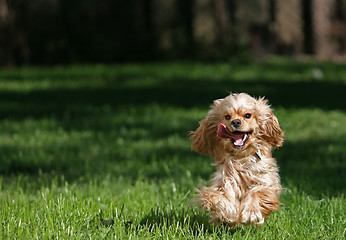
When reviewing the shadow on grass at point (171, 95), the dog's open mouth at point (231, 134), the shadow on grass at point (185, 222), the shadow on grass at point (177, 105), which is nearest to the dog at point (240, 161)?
the dog's open mouth at point (231, 134)

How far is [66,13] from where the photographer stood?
17281 mm

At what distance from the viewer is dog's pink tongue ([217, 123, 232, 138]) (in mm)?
3213

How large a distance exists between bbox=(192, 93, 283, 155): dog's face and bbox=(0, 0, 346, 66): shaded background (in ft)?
46.2

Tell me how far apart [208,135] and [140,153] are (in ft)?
10.5

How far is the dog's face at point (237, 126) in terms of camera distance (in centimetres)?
A: 321

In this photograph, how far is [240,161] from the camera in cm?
330

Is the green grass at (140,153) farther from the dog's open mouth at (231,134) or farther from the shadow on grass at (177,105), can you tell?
the dog's open mouth at (231,134)

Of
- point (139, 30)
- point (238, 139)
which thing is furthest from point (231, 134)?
point (139, 30)

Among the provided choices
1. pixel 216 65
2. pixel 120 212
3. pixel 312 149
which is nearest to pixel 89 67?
pixel 216 65

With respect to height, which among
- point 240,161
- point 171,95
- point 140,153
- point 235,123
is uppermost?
point 235,123

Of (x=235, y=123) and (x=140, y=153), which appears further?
(x=140, y=153)

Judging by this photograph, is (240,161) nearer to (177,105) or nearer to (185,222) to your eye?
(185,222)

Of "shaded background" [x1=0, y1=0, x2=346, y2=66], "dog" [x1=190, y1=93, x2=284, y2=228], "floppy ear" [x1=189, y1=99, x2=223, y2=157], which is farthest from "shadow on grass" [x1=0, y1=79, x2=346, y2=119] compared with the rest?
"dog" [x1=190, y1=93, x2=284, y2=228]

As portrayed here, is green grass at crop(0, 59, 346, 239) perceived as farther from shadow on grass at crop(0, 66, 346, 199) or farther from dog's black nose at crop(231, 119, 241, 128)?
dog's black nose at crop(231, 119, 241, 128)
